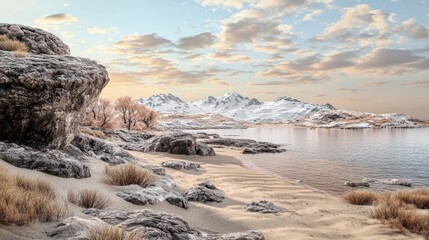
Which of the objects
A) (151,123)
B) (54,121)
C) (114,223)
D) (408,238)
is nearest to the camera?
(114,223)

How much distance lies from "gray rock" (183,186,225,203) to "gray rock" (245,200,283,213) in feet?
4.41

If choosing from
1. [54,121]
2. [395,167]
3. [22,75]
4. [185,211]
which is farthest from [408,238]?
[395,167]

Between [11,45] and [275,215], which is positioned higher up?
[11,45]

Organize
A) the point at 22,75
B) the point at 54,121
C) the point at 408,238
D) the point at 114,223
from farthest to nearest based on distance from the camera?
the point at 54,121 → the point at 22,75 → the point at 408,238 → the point at 114,223

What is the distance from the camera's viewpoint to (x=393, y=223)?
412 inches

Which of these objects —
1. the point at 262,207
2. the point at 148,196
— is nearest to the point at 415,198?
the point at 262,207

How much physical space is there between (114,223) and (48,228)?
1.32 metres

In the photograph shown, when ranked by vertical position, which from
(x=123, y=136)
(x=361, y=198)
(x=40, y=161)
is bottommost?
(x=361, y=198)

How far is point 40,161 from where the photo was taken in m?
9.64

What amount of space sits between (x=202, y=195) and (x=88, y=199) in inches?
213

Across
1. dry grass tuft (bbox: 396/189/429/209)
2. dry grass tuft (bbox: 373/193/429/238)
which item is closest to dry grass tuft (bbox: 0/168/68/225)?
dry grass tuft (bbox: 373/193/429/238)

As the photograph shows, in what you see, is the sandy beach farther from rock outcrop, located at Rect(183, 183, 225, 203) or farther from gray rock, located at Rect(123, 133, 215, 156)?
gray rock, located at Rect(123, 133, 215, 156)

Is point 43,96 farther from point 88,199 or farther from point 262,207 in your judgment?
point 262,207

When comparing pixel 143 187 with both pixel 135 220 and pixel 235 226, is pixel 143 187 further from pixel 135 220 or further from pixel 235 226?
pixel 135 220
